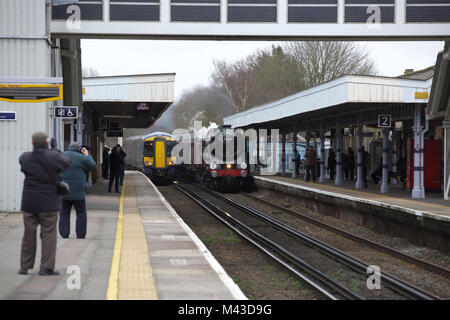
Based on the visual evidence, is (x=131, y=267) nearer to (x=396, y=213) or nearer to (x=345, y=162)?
(x=396, y=213)

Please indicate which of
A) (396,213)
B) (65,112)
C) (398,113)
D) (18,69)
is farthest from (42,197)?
(398,113)

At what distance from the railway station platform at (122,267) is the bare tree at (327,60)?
34.9m

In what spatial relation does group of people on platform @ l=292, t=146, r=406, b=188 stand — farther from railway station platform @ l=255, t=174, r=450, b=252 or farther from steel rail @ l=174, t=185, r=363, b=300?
steel rail @ l=174, t=185, r=363, b=300

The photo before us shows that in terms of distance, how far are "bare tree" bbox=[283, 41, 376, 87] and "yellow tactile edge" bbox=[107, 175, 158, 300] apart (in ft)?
115

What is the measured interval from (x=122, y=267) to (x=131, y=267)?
0.12m

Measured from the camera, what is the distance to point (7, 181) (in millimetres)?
14648

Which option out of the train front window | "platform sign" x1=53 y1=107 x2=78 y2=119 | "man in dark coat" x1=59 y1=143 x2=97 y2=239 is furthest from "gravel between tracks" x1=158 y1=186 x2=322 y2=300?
the train front window

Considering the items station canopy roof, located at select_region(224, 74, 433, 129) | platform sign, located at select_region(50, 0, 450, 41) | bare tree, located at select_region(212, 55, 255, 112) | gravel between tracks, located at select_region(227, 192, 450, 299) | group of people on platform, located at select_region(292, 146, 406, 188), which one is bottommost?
gravel between tracks, located at select_region(227, 192, 450, 299)

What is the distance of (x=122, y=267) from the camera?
27.3 feet

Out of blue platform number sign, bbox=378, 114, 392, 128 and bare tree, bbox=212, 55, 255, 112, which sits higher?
bare tree, bbox=212, 55, 255, 112

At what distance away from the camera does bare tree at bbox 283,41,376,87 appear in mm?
46625

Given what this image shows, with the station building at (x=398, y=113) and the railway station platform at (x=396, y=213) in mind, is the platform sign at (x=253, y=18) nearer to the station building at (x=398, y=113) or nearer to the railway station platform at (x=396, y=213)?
the station building at (x=398, y=113)
